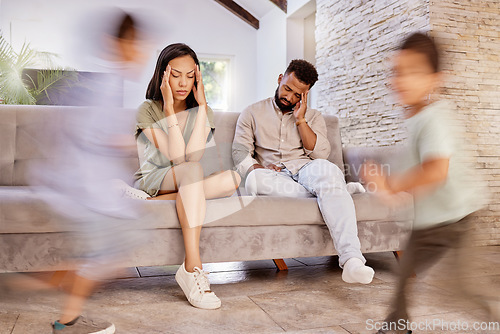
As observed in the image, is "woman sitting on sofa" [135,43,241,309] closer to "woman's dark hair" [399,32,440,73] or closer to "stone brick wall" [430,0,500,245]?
"woman's dark hair" [399,32,440,73]

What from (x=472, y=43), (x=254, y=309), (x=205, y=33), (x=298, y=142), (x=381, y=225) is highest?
(x=205, y=33)

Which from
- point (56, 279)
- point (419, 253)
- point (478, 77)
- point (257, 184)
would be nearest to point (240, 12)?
point (478, 77)

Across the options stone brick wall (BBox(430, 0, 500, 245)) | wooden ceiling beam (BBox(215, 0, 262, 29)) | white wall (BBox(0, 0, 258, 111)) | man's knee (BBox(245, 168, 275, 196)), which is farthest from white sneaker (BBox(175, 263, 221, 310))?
wooden ceiling beam (BBox(215, 0, 262, 29))

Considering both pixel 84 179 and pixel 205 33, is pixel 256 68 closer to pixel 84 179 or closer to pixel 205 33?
pixel 205 33

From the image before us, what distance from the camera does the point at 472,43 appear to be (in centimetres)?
293

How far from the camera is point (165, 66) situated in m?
1.71

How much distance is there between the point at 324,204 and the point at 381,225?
0.36 metres

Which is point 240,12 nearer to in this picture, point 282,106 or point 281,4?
point 281,4

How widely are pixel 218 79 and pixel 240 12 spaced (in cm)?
113

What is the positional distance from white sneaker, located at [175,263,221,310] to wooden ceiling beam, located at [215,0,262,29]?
623 cm

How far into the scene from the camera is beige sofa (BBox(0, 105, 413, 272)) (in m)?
1.61

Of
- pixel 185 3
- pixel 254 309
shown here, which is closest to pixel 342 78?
pixel 254 309

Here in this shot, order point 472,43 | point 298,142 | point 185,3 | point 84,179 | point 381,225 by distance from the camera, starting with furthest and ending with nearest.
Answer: point 185,3
point 472,43
point 298,142
point 381,225
point 84,179

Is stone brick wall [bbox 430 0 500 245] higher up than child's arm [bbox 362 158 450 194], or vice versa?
stone brick wall [bbox 430 0 500 245]
